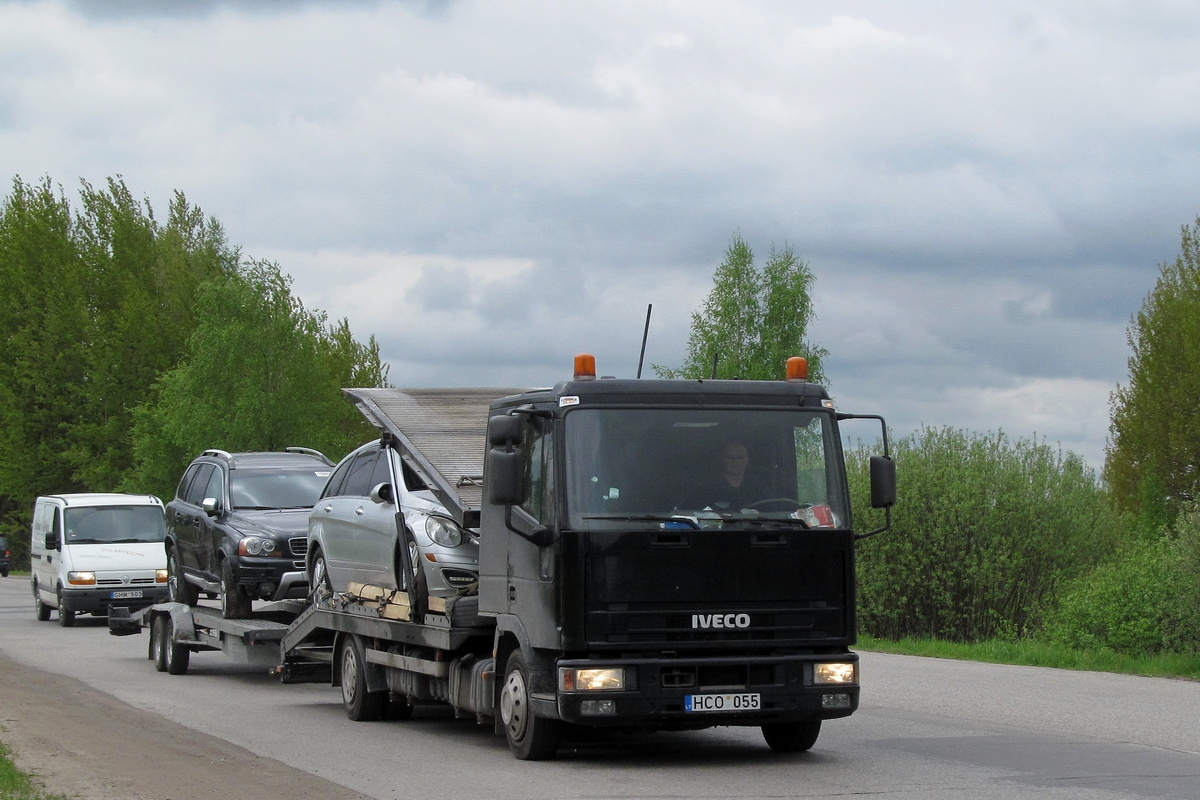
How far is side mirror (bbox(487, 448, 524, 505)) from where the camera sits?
965 centimetres

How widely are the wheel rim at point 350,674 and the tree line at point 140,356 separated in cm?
3896

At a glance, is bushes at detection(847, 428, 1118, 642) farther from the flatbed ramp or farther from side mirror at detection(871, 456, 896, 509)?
side mirror at detection(871, 456, 896, 509)

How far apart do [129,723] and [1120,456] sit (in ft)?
163

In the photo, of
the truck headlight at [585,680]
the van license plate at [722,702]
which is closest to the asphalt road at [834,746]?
the van license plate at [722,702]

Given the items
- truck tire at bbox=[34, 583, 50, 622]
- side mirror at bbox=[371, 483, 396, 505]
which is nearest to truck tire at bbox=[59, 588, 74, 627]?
truck tire at bbox=[34, 583, 50, 622]

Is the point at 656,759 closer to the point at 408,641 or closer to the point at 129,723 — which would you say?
the point at 408,641

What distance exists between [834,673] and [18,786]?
507 cm

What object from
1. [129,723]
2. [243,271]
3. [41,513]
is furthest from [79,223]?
[129,723]

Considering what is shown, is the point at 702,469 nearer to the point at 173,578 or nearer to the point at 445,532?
the point at 445,532

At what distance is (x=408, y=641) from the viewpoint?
11844mm

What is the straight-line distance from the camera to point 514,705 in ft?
33.7

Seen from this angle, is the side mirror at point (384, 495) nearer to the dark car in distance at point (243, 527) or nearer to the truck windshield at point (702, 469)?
the truck windshield at point (702, 469)

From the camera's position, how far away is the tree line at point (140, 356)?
5300cm

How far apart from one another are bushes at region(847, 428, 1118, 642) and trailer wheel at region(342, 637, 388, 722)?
13956 millimetres
